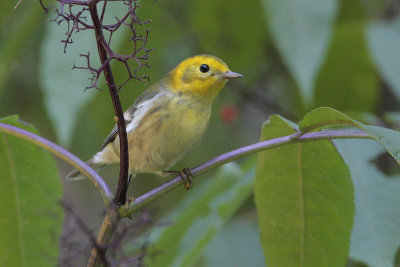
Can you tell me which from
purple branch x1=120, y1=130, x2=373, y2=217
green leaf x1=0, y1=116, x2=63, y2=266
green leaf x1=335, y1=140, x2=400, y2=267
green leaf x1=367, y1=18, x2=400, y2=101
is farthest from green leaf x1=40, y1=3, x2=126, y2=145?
green leaf x1=367, y1=18, x2=400, y2=101

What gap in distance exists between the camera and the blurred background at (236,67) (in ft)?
8.65

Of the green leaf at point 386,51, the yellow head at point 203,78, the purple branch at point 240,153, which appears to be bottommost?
the green leaf at point 386,51

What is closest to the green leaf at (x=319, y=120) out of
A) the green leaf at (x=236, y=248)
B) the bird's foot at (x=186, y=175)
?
the bird's foot at (x=186, y=175)

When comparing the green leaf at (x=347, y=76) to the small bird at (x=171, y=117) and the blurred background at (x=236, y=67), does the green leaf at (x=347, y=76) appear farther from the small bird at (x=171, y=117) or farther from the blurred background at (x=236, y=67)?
the small bird at (x=171, y=117)

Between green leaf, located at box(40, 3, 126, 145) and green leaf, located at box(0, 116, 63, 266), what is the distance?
0.31 m

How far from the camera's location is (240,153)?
5.91 ft

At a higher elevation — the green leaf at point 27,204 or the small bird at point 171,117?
the green leaf at point 27,204

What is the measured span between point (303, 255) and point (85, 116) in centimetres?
262

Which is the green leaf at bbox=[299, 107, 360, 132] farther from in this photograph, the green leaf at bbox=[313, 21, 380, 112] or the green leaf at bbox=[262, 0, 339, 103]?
the green leaf at bbox=[313, 21, 380, 112]

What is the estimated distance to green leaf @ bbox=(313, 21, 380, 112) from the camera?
3.74 meters

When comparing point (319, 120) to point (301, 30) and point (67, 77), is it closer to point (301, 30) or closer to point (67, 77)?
point (301, 30)

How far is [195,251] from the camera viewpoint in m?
2.59

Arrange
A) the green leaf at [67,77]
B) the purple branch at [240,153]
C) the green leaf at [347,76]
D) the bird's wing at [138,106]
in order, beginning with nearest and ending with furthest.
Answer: the purple branch at [240,153] → the green leaf at [67,77] → the bird's wing at [138,106] → the green leaf at [347,76]

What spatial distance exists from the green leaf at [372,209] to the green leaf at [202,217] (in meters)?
0.50
